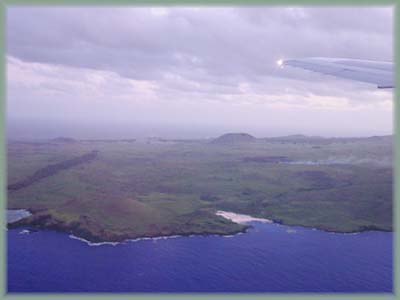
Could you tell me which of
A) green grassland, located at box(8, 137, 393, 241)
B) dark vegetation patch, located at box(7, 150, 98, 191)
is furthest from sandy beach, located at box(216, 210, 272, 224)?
dark vegetation patch, located at box(7, 150, 98, 191)

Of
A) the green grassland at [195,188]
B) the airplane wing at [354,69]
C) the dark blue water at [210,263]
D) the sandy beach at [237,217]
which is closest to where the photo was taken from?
the airplane wing at [354,69]

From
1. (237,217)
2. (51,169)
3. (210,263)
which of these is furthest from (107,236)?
A: (51,169)

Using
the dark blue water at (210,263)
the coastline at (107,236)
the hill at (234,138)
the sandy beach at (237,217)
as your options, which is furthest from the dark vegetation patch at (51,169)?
the hill at (234,138)

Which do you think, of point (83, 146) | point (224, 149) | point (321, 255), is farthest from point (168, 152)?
point (321, 255)

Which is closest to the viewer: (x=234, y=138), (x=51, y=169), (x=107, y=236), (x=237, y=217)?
(x=107, y=236)

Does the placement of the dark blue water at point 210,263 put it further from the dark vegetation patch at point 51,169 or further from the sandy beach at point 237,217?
the dark vegetation patch at point 51,169

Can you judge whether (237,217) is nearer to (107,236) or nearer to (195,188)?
(195,188)

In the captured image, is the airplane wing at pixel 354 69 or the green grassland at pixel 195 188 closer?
the airplane wing at pixel 354 69
